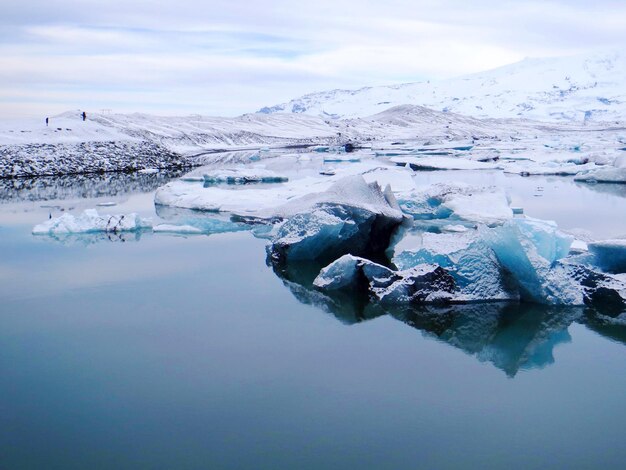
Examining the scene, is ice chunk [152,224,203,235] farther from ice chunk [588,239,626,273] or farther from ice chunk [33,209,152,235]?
ice chunk [588,239,626,273]

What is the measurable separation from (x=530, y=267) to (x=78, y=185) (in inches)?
353

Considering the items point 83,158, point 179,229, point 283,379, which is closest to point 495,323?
point 283,379

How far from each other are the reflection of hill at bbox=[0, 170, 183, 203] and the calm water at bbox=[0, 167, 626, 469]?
520 cm

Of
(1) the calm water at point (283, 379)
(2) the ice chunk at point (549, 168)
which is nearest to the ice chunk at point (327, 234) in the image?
(1) the calm water at point (283, 379)

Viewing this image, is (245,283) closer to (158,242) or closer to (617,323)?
(158,242)

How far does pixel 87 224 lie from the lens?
666 centimetres

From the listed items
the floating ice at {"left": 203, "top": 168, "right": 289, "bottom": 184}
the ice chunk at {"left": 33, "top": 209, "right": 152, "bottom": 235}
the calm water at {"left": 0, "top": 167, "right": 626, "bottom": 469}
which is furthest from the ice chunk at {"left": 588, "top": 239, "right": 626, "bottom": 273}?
the floating ice at {"left": 203, "top": 168, "right": 289, "bottom": 184}

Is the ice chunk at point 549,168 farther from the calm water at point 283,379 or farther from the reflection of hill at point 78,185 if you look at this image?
the calm water at point 283,379

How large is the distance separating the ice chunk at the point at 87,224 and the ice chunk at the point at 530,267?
12.3 ft

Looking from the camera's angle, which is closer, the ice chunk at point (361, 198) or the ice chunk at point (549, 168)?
the ice chunk at point (361, 198)

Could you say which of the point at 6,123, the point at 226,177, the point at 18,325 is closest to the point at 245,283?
the point at 18,325

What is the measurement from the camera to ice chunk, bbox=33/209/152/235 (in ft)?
21.7

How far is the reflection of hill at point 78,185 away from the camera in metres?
9.96

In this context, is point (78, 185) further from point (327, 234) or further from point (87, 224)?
point (327, 234)
